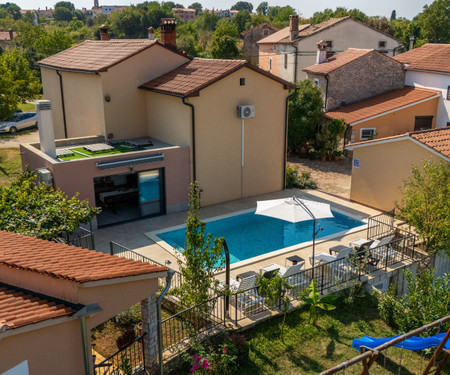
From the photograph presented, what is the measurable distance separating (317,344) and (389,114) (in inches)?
946

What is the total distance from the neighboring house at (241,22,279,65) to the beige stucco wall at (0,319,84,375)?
7570 cm

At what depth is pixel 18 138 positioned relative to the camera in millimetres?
37625

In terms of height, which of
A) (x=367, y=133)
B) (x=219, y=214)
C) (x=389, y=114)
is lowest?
(x=219, y=214)

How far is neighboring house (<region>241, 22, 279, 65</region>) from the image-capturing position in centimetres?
8119

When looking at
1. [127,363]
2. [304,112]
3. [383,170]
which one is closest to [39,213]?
[127,363]

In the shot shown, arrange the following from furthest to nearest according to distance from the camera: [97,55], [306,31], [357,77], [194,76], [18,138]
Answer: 1. [306,31]
2. [18,138]
3. [357,77]
4. [97,55]
5. [194,76]

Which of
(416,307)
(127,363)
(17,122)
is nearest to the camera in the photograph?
(127,363)

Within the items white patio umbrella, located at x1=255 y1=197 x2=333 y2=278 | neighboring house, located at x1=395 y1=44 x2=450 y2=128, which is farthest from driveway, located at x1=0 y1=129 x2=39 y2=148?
neighboring house, located at x1=395 y1=44 x2=450 y2=128

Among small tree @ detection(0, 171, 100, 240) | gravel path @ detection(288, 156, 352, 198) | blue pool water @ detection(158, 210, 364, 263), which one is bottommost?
gravel path @ detection(288, 156, 352, 198)

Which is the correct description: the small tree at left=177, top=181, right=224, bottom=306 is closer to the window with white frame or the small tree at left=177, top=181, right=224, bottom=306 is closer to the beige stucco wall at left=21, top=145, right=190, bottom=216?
the beige stucco wall at left=21, top=145, right=190, bottom=216

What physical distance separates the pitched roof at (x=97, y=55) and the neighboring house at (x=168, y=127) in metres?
0.11

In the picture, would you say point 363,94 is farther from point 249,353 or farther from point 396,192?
point 249,353

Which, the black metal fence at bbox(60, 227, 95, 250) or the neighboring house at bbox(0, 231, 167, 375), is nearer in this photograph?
the neighboring house at bbox(0, 231, 167, 375)

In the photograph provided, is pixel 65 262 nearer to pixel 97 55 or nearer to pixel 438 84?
pixel 97 55
